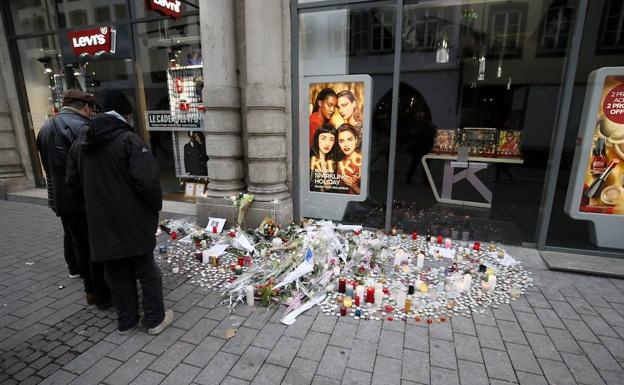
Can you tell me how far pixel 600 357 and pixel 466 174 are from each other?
13.4 feet

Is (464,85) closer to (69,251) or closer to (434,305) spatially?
(434,305)

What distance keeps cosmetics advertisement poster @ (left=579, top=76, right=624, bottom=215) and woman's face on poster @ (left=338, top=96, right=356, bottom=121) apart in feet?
10.8

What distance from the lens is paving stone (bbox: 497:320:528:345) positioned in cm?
282

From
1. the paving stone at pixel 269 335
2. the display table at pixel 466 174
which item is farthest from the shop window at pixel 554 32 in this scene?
the paving stone at pixel 269 335

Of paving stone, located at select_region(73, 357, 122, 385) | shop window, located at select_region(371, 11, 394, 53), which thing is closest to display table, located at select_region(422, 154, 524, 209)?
shop window, located at select_region(371, 11, 394, 53)

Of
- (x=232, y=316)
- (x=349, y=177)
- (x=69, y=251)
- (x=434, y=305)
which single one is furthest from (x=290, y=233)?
(x=69, y=251)

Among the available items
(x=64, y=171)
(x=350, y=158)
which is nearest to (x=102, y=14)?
(x=64, y=171)

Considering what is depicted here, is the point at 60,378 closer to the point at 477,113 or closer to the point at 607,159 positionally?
the point at 607,159

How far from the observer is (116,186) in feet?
8.60

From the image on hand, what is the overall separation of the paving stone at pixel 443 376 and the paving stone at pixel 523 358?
515mm

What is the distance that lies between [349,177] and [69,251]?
401cm

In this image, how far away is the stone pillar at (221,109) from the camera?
4973mm

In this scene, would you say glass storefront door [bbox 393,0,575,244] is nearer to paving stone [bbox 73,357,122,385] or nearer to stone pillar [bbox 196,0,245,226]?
stone pillar [bbox 196,0,245,226]

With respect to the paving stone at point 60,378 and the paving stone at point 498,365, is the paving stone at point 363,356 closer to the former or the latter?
the paving stone at point 498,365
